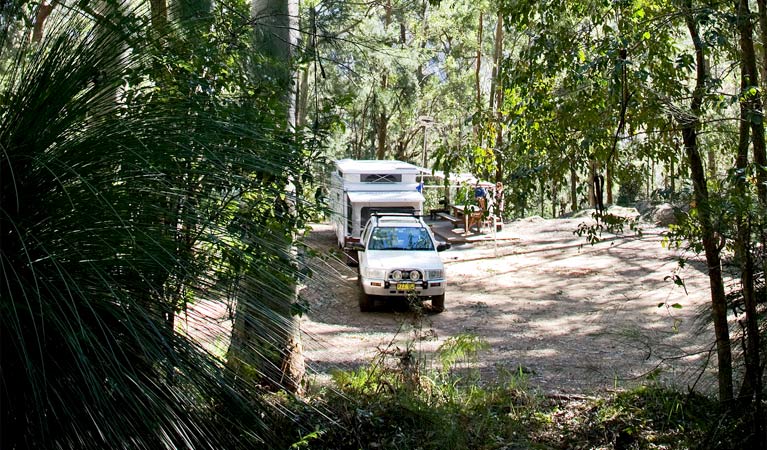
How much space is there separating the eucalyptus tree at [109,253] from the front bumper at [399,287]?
1184cm

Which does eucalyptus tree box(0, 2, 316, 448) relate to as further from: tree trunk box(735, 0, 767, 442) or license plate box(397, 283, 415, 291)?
license plate box(397, 283, 415, 291)

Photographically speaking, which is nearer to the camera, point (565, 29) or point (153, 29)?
point (153, 29)

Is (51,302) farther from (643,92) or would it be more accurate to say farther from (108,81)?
(643,92)

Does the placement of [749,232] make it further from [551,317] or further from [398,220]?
[398,220]

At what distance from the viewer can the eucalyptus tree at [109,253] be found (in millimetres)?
1620

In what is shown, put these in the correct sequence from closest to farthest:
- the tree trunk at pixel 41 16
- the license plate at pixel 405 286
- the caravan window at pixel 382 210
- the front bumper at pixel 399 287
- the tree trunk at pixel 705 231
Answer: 1. the tree trunk at pixel 41 16
2. the tree trunk at pixel 705 231
3. the license plate at pixel 405 286
4. the front bumper at pixel 399 287
5. the caravan window at pixel 382 210

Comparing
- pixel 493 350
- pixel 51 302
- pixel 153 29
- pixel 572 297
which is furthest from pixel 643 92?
pixel 572 297

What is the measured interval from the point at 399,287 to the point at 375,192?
5.82 m

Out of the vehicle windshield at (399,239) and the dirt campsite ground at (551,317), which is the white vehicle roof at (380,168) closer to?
the dirt campsite ground at (551,317)

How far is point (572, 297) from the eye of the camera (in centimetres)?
1705

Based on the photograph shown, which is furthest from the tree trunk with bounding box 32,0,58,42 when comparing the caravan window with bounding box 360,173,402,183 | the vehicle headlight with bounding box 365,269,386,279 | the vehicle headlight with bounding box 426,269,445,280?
the caravan window with bounding box 360,173,402,183

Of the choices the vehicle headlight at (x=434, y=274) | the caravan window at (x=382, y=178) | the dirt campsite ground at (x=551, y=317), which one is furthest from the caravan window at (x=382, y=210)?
the vehicle headlight at (x=434, y=274)

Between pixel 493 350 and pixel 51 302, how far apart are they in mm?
11122

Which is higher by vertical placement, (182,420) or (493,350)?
(182,420)
